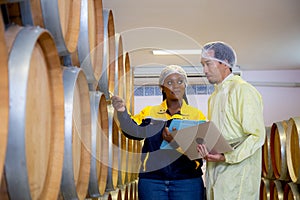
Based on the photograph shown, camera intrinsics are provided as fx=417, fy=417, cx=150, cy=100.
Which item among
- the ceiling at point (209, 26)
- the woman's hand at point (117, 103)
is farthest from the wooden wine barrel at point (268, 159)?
the woman's hand at point (117, 103)

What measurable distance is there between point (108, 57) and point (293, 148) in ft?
6.53

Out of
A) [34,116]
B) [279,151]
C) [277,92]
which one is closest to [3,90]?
[34,116]

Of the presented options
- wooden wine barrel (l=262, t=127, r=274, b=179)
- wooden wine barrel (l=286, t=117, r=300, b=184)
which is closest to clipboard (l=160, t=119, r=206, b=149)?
wooden wine barrel (l=286, t=117, r=300, b=184)

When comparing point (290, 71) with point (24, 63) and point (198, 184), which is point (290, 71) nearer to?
point (198, 184)

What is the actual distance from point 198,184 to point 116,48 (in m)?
0.90

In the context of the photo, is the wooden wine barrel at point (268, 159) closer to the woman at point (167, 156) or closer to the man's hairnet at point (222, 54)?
the woman at point (167, 156)

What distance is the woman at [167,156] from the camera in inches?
91.1

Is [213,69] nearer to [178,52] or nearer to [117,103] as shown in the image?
[117,103]

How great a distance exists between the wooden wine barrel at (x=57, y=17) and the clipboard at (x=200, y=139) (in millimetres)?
829

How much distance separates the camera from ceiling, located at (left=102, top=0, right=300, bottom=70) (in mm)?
3740

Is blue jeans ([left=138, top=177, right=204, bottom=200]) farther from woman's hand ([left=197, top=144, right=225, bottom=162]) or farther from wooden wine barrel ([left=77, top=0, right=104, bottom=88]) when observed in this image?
wooden wine barrel ([left=77, top=0, right=104, bottom=88])

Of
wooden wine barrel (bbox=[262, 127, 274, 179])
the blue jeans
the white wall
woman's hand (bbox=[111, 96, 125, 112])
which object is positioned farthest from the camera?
the white wall

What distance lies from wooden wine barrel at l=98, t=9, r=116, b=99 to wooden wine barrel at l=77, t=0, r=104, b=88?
31 mm

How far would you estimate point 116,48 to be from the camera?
2.08 m
